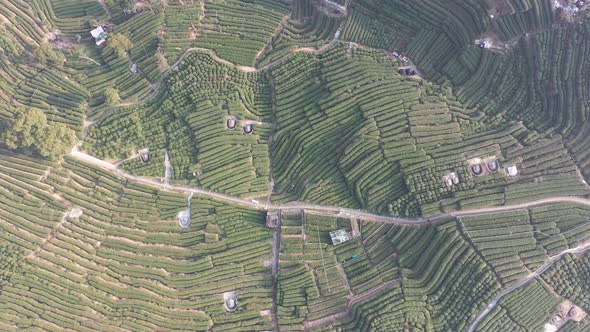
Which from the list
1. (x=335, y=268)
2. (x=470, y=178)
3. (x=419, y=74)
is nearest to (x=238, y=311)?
(x=335, y=268)

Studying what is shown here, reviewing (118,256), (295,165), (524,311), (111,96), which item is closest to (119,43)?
(111,96)

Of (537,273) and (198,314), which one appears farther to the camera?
(198,314)

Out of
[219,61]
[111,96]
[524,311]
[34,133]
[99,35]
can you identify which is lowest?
[524,311]

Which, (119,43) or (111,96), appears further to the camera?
(119,43)

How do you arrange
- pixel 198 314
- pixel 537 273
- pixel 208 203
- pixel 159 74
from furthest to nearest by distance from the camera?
pixel 159 74, pixel 208 203, pixel 198 314, pixel 537 273

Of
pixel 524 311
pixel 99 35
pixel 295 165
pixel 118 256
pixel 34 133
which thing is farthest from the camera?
pixel 99 35

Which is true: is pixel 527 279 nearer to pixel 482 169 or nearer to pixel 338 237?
pixel 482 169

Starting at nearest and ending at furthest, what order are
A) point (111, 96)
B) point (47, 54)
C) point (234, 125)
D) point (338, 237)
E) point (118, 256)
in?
1. point (338, 237)
2. point (118, 256)
3. point (111, 96)
4. point (47, 54)
5. point (234, 125)

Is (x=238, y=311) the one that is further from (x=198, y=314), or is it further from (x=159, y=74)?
(x=159, y=74)
